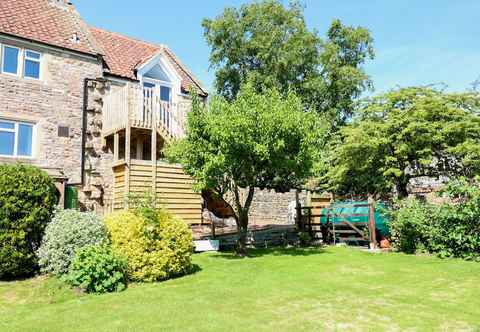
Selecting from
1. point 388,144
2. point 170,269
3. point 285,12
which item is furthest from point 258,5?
point 170,269

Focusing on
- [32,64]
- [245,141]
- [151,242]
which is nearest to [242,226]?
[245,141]

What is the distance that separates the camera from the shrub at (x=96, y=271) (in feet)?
28.1

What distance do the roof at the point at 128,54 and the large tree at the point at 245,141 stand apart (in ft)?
21.9

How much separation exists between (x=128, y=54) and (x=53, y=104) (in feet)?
18.3

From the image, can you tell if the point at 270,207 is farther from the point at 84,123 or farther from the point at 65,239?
the point at 65,239

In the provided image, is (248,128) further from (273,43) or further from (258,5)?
(258,5)

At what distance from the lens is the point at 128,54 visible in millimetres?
20078

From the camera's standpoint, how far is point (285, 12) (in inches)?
989

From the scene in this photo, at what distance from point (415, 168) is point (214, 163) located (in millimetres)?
9197

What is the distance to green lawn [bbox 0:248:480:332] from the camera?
6035 millimetres

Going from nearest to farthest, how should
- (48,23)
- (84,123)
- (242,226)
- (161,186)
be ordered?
(242,226)
(161,186)
(84,123)
(48,23)

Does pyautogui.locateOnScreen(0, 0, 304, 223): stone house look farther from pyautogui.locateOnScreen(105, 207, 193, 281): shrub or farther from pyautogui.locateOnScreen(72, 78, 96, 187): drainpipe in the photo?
pyautogui.locateOnScreen(105, 207, 193, 281): shrub

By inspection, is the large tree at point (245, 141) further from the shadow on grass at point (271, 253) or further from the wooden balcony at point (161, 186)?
the wooden balcony at point (161, 186)

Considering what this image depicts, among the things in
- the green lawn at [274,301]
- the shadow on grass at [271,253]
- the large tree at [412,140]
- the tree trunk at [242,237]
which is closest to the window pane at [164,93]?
the tree trunk at [242,237]
